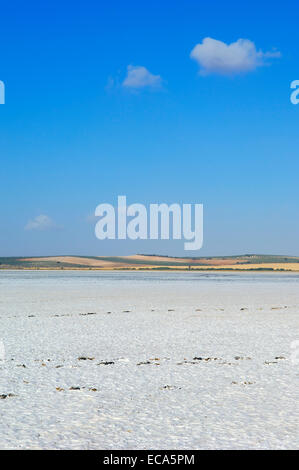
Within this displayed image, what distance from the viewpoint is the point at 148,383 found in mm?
11055

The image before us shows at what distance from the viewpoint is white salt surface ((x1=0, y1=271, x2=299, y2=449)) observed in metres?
7.75

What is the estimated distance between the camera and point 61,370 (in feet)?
40.1

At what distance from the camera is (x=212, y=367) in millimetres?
12641

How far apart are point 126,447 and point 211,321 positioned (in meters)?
14.6

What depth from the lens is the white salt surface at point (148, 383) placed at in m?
7.75

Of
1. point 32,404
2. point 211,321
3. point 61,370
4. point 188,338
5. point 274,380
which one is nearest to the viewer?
point 32,404

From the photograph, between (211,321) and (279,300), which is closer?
(211,321)
